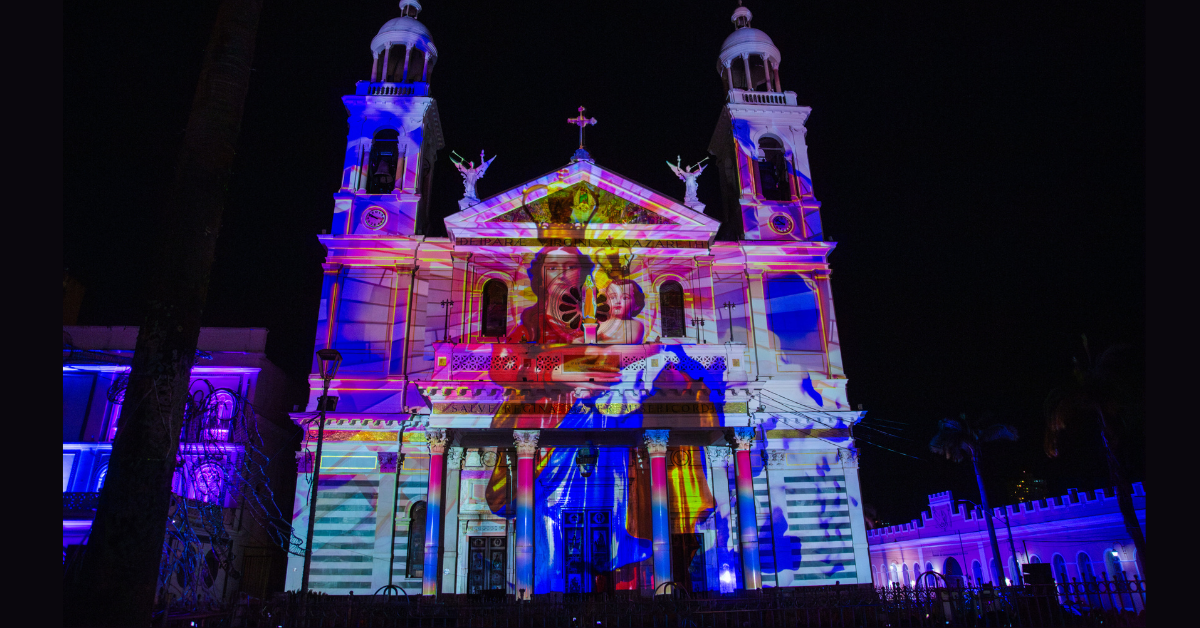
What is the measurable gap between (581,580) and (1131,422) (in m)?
18.9

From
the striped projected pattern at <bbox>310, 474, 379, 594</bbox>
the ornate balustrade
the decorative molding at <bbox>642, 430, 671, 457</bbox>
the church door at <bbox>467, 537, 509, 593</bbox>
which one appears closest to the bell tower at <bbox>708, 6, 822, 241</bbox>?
the ornate balustrade

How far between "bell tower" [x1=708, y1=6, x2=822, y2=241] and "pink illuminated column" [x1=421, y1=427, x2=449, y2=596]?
14256mm

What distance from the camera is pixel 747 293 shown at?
26.0 meters

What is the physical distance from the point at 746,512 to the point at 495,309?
11.6 m

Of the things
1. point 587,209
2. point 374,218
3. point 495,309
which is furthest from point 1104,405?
point 374,218

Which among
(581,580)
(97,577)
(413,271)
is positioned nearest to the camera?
(97,577)

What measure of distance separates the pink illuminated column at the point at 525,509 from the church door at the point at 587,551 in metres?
3.42

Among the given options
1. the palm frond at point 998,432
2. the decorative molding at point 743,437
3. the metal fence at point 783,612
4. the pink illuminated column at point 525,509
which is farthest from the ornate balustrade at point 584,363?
the palm frond at point 998,432

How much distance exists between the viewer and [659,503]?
64.2 feet

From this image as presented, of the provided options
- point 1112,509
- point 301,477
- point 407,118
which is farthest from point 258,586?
point 1112,509

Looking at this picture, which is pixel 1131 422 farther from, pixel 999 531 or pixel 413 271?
pixel 413 271

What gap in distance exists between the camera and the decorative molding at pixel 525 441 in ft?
65.5

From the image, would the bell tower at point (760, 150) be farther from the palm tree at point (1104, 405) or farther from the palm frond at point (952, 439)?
the palm frond at point (952, 439)

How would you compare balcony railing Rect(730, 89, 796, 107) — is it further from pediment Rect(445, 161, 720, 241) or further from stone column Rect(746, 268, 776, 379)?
stone column Rect(746, 268, 776, 379)
